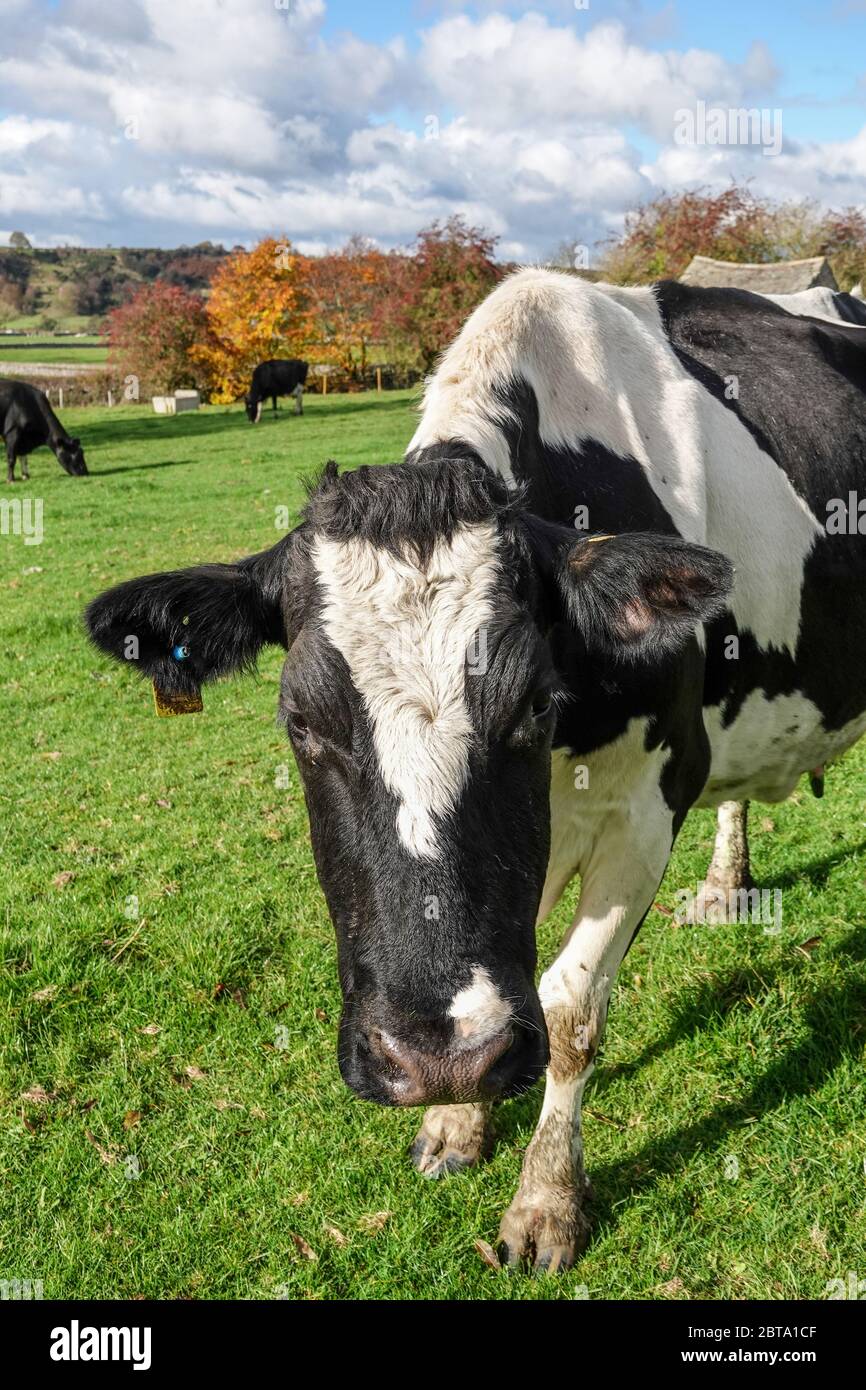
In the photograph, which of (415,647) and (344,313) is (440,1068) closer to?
(415,647)

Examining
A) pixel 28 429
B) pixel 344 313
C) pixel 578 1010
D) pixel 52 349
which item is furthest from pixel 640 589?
pixel 52 349

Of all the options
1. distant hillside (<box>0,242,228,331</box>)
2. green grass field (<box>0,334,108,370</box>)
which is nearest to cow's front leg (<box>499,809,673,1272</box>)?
green grass field (<box>0,334,108,370</box>)

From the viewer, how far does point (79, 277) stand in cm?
8900

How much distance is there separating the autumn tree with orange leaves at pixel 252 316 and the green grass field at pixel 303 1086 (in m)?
37.8

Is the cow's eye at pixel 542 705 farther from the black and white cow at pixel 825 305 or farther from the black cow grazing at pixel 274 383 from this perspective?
the black cow grazing at pixel 274 383

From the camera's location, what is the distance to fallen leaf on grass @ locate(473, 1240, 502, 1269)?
132 inches

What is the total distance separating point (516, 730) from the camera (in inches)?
96.9

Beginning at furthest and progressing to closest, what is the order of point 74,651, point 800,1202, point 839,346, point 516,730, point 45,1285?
point 74,651
point 839,346
point 800,1202
point 45,1285
point 516,730

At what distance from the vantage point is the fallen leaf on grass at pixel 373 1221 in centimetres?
351

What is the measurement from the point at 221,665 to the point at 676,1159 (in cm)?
240

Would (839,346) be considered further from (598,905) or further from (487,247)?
(487,247)

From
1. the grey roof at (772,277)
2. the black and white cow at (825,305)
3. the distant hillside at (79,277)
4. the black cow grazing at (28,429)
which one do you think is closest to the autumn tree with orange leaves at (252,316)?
the black cow grazing at (28,429)
